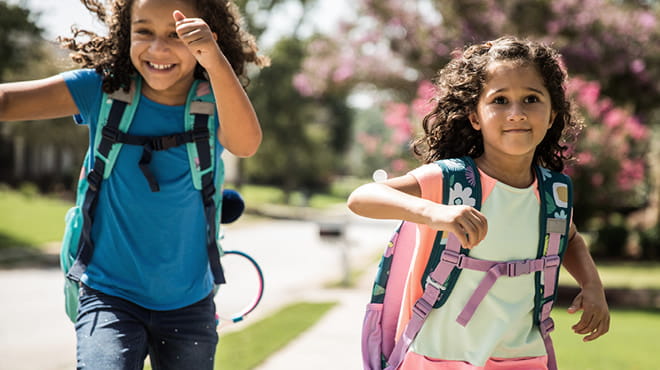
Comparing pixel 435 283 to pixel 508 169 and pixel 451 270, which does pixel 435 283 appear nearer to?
pixel 451 270

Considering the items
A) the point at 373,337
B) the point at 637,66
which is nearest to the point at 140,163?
the point at 373,337

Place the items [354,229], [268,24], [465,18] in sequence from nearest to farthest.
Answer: [465,18], [354,229], [268,24]

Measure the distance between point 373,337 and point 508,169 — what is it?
66cm

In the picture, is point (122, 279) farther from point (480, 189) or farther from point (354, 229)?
point (354, 229)

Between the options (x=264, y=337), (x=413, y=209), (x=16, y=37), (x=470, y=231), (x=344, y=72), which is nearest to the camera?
(x=470, y=231)

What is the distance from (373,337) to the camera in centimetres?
215

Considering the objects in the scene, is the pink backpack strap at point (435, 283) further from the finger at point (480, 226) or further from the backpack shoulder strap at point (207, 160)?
the backpack shoulder strap at point (207, 160)

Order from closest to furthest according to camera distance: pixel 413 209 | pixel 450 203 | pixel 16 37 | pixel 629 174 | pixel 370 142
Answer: pixel 413 209, pixel 450 203, pixel 629 174, pixel 370 142, pixel 16 37

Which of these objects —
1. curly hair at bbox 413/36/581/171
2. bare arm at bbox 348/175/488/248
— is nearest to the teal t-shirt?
bare arm at bbox 348/175/488/248

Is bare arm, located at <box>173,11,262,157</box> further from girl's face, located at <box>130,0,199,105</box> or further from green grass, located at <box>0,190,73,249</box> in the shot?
green grass, located at <box>0,190,73,249</box>

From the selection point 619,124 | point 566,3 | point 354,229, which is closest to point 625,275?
point 619,124

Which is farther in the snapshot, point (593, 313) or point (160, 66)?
point (160, 66)

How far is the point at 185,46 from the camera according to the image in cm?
232

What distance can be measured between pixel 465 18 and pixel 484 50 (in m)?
9.68
